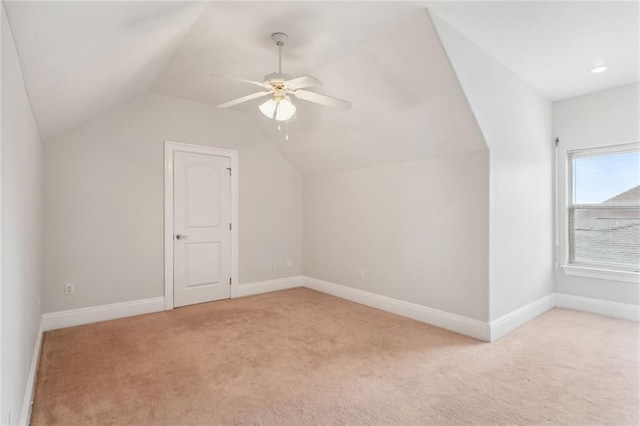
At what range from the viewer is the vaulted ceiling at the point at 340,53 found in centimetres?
182

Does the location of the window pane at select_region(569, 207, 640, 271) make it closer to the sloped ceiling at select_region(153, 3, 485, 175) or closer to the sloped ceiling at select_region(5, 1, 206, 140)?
the sloped ceiling at select_region(153, 3, 485, 175)

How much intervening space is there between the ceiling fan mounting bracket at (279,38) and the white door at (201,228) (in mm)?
2248

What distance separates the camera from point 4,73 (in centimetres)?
137

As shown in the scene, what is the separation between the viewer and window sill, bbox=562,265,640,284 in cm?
365

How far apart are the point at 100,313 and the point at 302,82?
3417 mm

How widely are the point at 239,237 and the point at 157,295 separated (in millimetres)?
1317

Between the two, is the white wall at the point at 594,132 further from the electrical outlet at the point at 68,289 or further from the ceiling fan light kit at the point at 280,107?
the electrical outlet at the point at 68,289

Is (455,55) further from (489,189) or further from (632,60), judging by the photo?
(632,60)

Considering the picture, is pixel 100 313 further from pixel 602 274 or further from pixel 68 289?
pixel 602 274

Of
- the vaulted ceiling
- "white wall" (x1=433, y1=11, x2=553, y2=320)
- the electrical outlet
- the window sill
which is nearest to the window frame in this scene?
the window sill

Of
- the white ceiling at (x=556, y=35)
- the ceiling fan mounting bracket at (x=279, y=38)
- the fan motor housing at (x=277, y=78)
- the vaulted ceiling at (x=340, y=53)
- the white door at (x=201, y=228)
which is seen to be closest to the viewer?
the vaulted ceiling at (x=340, y=53)

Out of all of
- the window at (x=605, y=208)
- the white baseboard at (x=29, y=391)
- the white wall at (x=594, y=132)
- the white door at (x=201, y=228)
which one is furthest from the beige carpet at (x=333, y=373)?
the window at (x=605, y=208)

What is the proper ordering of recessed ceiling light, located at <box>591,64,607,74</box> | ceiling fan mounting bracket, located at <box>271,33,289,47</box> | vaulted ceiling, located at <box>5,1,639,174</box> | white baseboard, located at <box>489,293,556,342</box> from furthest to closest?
recessed ceiling light, located at <box>591,64,607,74</box>, white baseboard, located at <box>489,293,556,342</box>, ceiling fan mounting bracket, located at <box>271,33,289,47</box>, vaulted ceiling, located at <box>5,1,639,174</box>

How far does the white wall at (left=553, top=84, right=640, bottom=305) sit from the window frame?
36 millimetres
